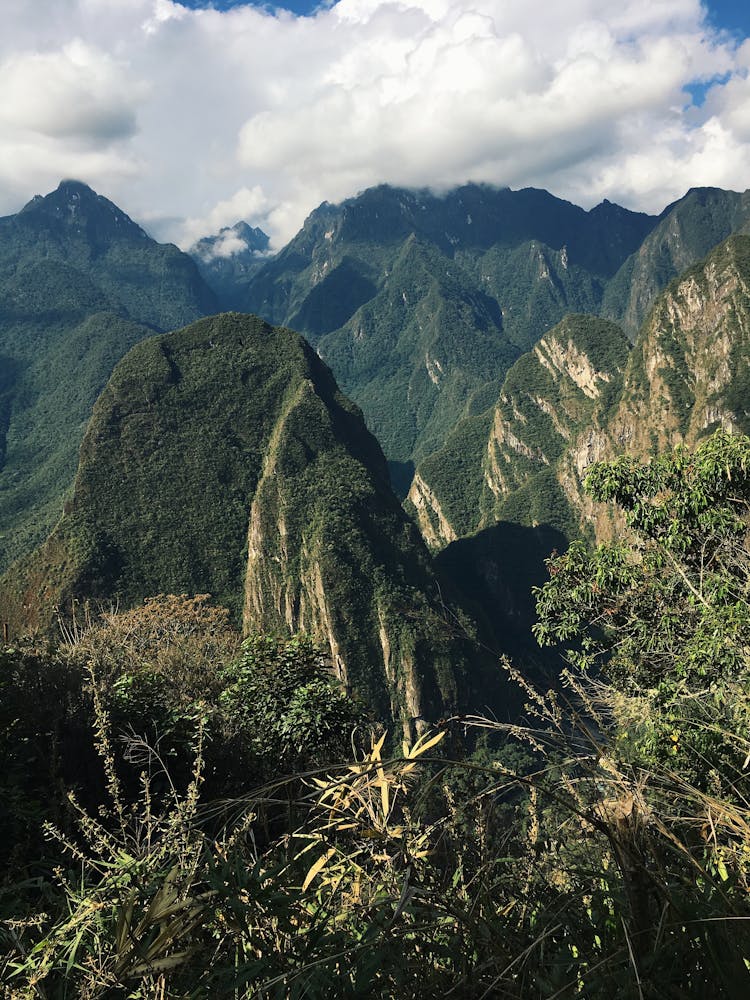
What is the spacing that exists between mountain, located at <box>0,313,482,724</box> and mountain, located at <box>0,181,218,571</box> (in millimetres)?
21545

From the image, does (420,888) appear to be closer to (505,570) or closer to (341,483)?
(341,483)

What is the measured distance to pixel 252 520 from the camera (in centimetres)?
6681

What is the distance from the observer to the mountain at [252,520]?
193ft

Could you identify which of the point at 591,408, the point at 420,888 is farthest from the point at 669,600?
the point at 591,408

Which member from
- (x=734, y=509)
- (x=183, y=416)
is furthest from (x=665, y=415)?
(x=734, y=509)

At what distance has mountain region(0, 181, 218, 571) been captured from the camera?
9362 centimetres

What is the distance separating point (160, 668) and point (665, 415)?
274 ft

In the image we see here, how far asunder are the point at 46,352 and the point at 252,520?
104 m

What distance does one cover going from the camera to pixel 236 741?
704 cm

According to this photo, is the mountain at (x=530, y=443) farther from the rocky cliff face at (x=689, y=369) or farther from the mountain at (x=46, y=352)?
the mountain at (x=46, y=352)

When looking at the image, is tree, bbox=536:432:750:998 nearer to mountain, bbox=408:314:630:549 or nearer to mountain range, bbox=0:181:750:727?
mountain range, bbox=0:181:750:727

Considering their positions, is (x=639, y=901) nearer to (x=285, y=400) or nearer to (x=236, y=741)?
(x=236, y=741)

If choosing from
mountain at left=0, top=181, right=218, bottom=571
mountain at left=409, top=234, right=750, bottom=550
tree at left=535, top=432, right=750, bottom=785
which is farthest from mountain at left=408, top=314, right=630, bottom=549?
tree at left=535, top=432, right=750, bottom=785

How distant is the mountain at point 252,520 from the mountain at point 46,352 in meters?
21.5
